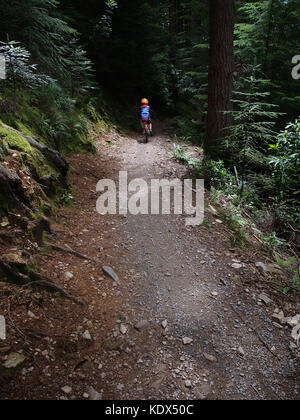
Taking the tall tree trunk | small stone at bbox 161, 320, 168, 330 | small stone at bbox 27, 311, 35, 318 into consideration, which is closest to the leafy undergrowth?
the tall tree trunk

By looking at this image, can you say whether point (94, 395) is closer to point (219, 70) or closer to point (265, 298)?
point (265, 298)

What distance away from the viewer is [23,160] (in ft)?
15.2

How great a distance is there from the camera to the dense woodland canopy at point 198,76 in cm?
688

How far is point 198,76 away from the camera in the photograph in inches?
492

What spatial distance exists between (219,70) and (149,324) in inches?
324

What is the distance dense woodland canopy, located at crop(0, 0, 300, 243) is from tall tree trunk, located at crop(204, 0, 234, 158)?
31mm

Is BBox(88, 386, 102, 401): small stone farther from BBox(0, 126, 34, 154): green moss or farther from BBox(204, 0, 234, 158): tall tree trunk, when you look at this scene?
BBox(204, 0, 234, 158): tall tree trunk

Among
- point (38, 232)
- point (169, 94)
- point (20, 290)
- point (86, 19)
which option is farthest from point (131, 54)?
point (20, 290)

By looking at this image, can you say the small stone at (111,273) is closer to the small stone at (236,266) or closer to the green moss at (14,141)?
the small stone at (236,266)

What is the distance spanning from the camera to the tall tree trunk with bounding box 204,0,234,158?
26.6 ft

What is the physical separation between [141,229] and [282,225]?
3.98m

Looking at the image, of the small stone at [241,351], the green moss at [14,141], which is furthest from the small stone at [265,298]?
the green moss at [14,141]

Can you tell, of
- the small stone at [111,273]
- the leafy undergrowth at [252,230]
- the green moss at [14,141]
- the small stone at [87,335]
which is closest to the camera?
the small stone at [87,335]

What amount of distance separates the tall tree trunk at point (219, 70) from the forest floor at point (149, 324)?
467 centimetres
